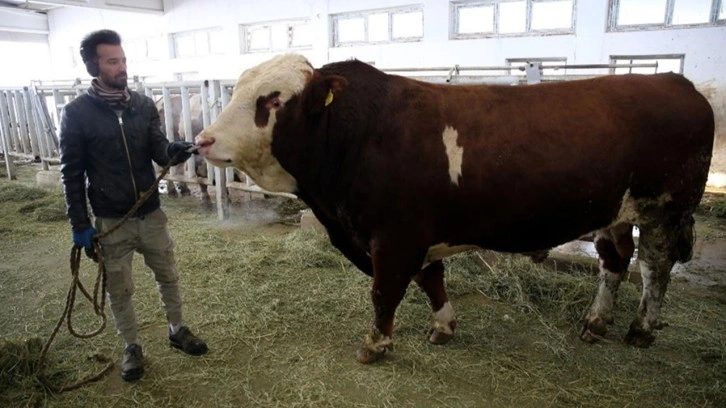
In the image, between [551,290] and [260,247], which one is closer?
[551,290]

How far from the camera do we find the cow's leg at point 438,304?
3.21m

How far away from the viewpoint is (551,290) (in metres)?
3.76

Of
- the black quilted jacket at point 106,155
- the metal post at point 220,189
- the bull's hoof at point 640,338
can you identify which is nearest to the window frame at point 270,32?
the metal post at point 220,189

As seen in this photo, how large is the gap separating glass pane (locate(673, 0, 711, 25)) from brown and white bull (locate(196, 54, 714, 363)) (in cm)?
700

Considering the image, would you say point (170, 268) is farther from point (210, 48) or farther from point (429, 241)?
point (210, 48)

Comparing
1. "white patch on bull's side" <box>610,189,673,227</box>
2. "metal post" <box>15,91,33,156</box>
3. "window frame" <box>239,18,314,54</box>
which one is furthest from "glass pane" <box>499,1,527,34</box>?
"metal post" <box>15,91,33,156</box>

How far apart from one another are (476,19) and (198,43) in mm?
9763

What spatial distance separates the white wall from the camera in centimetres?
853

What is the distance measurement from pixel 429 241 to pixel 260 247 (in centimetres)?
283

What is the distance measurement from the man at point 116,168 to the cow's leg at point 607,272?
2613mm

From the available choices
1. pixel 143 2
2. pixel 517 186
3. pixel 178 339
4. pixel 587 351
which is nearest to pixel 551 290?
pixel 587 351

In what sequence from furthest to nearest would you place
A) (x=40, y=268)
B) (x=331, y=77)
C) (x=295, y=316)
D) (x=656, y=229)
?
(x=40, y=268) < (x=295, y=316) < (x=656, y=229) < (x=331, y=77)

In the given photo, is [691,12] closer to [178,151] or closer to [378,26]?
[378,26]

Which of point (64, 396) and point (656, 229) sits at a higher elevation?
point (656, 229)
